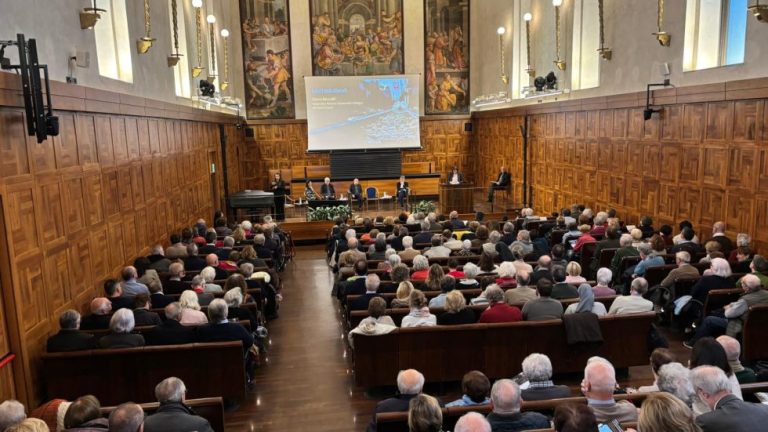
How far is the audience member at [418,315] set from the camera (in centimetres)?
593

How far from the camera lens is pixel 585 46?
13688 millimetres

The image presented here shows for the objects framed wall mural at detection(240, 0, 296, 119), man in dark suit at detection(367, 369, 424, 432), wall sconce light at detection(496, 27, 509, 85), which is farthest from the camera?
framed wall mural at detection(240, 0, 296, 119)

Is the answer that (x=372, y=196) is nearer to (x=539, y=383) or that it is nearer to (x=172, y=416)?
(x=539, y=383)

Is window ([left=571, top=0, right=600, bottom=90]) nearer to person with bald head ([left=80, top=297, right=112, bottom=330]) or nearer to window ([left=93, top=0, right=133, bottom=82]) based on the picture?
window ([left=93, top=0, right=133, bottom=82])

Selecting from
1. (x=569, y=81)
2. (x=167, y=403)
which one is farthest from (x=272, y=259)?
(x=569, y=81)

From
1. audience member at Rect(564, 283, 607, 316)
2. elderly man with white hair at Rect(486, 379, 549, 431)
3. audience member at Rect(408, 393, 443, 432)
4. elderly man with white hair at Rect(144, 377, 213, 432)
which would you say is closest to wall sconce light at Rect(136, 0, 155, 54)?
elderly man with white hair at Rect(144, 377, 213, 432)

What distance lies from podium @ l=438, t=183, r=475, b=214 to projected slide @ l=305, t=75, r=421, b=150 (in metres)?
5.20

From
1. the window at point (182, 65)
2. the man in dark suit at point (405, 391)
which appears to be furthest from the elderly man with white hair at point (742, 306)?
the window at point (182, 65)

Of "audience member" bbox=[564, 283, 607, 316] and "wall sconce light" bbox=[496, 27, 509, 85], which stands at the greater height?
"wall sconce light" bbox=[496, 27, 509, 85]

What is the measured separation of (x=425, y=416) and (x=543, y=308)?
10.1 ft

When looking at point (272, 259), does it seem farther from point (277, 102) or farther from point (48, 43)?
point (277, 102)

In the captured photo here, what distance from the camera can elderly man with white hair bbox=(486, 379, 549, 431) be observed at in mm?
3656

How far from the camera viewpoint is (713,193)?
9.27 metres

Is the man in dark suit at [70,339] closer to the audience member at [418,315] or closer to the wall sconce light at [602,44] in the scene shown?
the audience member at [418,315]
